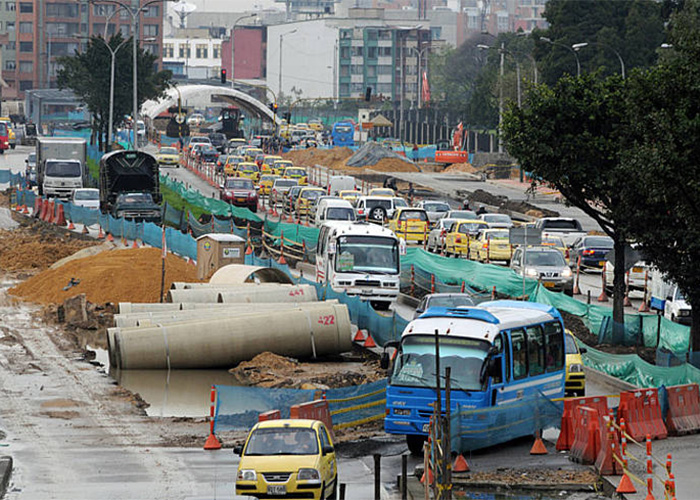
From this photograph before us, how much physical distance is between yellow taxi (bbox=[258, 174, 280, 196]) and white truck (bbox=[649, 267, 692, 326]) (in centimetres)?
3944

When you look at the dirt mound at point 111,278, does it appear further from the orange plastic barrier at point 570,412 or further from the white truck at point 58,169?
the white truck at point 58,169

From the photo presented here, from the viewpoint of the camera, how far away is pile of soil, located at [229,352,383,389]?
29438mm

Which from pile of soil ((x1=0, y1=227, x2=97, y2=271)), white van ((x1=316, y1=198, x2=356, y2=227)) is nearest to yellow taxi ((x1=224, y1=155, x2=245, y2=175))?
pile of soil ((x1=0, y1=227, x2=97, y2=271))

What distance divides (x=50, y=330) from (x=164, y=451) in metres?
16.1

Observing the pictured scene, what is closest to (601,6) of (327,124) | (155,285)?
(155,285)

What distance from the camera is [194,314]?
110ft

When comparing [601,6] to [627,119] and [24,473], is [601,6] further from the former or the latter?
[24,473]

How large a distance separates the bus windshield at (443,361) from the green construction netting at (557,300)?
31.9 feet

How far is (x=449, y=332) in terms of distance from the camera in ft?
74.3

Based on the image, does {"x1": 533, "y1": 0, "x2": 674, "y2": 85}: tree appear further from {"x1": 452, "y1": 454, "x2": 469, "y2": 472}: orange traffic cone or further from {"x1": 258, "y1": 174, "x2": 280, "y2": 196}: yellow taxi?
{"x1": 452, "y1": 454, "x2": 469, "y2": 472}: orange traffic cone

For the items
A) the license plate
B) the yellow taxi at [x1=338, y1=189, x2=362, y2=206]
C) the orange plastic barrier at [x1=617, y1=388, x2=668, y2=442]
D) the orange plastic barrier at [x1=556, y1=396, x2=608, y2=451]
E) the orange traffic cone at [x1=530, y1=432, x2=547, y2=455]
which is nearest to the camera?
the license plate

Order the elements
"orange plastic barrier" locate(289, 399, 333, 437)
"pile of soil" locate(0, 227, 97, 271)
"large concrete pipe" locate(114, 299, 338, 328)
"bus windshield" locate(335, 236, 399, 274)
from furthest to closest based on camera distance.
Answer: "pile of soil" locate(0, 227, 97, 271) < "bus windshield" locate(335, 236, 399, 274) < "large concrete pipe" locate(114, 299, 338, 328) < "orange plastic barrier" locate(289, 399, 333, 437)

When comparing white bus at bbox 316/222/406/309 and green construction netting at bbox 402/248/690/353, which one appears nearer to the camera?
green construction netting at bbox 402/248/690/353

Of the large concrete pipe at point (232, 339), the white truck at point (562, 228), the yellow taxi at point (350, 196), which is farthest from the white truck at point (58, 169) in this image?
the large concrete pipe at point (232, 339)
